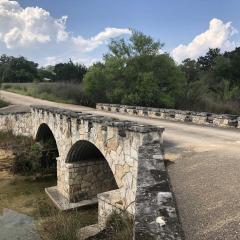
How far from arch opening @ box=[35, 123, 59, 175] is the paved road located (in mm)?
9449

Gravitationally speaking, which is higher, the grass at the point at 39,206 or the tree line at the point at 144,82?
the tree line at the point at 144,82

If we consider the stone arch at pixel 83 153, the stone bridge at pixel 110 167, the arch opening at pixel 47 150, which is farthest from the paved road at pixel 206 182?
the arch opening at pixel 47 150

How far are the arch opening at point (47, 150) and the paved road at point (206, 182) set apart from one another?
372 inches

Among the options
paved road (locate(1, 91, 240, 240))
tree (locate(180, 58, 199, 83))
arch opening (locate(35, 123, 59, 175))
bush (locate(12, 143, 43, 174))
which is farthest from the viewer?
tree (locate(180, 58, 199, 83))

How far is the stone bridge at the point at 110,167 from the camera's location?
448 centimetres

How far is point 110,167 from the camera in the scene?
1034 centimetres

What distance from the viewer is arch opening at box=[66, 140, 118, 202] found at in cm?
1432

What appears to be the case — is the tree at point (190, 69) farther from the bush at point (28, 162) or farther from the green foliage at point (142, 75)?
the bush at point (28, 162)

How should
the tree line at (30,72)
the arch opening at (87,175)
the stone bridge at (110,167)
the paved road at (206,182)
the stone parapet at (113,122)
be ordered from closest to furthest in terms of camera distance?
the paved road at (206,182) < the stone bridge at (110,167) < the stone parapet at (113,122) < the arch opening at (87,175) < the tree line at (30,72)

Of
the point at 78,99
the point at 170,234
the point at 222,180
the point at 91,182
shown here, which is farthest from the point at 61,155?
the point at 78,99

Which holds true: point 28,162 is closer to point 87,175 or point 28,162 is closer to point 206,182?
point 87,175

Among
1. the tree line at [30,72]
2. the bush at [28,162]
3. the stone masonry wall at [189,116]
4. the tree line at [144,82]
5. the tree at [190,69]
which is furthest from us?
the tree line at [30,72]

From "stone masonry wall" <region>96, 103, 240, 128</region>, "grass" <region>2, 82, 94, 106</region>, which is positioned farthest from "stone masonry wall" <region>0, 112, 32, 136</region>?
"grass" <region>2, 82, 94, 106</region>

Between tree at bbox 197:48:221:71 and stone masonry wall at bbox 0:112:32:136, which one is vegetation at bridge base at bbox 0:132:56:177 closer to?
stone masonry wall at bbox 0:112:32:136
